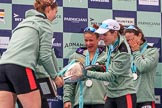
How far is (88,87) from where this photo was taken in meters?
4.26

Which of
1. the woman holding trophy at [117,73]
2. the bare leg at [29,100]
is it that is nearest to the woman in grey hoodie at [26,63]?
the bare leg at [29,100]

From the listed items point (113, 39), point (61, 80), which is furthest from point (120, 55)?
point (61, 80)

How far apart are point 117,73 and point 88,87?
2.58 ft

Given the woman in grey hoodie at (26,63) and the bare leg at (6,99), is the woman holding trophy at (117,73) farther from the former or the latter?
the bare leg at (6,99)

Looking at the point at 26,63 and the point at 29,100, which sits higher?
the point at 26,63

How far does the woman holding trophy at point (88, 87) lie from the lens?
4.20m

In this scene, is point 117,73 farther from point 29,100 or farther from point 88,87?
point 29,100

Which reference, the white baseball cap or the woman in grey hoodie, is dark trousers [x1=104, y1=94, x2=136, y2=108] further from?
the woman in grey hoodie

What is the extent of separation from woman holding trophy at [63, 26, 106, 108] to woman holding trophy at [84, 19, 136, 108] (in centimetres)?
51

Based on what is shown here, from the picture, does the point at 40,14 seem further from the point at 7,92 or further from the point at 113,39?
the point at 113,39

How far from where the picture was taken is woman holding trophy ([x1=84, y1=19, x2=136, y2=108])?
3.53 metres

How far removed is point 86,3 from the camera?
15.8 ft

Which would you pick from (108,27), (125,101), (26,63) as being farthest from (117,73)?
(26,63)

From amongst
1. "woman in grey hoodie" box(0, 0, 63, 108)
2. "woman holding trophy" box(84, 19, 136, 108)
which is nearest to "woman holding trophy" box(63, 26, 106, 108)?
"woman holding trophy" box(84, 19, 136, 108)
